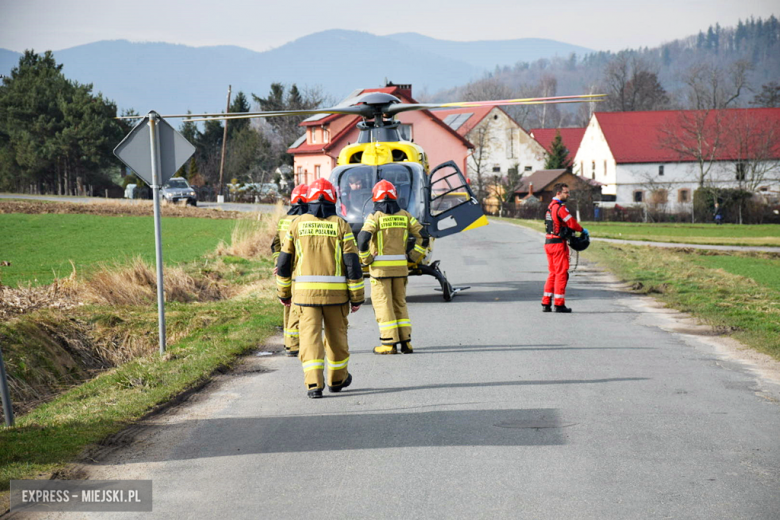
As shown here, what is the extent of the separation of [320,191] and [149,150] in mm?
3548

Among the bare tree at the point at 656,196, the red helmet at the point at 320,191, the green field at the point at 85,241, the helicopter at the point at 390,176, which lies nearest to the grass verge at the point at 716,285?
the helicopter at the point at 390,176

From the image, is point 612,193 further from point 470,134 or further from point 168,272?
point 168,272

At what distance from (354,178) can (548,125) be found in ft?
496

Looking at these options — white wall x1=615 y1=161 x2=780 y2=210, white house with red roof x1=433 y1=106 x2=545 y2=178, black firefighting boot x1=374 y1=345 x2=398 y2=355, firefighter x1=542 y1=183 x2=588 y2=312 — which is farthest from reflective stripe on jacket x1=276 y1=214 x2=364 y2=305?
white house with red roof x1=433 y1=106 x2=545 y2=178

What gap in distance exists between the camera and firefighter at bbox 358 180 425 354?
10266 mm

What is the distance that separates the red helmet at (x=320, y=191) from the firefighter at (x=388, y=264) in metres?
2.09

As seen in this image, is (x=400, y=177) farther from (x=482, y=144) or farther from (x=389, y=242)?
(x=482, y=144)

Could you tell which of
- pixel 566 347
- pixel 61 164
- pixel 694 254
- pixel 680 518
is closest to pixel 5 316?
pixel 566 347

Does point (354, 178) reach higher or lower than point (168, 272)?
higher

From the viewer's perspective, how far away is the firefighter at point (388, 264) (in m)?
10.3

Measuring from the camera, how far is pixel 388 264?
1055 cm

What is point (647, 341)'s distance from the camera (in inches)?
433

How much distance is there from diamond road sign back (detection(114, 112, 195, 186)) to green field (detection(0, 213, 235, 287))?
6548 mm

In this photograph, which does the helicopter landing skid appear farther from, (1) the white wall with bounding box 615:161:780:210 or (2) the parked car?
(1) the white wall with bounding box 615:161:780:210
